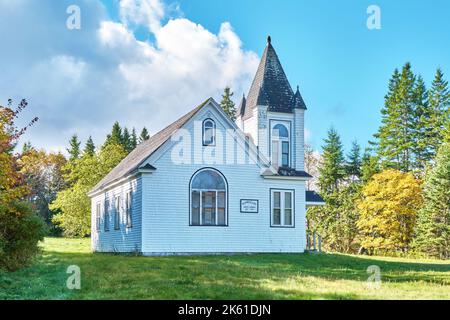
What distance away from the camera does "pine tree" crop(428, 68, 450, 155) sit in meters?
53.8

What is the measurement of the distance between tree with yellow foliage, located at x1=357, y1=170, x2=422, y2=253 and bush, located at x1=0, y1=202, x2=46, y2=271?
33.2 m

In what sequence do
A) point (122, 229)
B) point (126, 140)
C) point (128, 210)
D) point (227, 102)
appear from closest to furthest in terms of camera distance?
1. point (128, 210)
2. point (122, 229)
3. point (227, 102)
4. point (126, 140)

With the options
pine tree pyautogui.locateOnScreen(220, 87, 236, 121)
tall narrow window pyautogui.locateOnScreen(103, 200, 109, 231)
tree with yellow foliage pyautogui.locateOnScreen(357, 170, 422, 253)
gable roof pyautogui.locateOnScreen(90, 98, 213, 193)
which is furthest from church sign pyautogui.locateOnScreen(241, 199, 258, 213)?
pine tree pyautogui.locateOnScreen(220, 87, 236, 121)

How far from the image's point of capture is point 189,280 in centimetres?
1452

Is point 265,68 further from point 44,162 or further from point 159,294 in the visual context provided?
point 44,162

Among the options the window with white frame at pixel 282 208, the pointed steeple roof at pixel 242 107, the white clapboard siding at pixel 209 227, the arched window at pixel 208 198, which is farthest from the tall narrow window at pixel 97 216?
the window with white frame at pixel 282 208

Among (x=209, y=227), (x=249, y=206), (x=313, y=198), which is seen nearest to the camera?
(x=209, y=227)

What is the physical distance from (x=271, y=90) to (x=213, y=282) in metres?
17.2

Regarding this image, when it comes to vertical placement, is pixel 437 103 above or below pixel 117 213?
above

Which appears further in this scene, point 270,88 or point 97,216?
point 97,216

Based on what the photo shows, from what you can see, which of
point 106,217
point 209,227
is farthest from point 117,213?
point 209,227

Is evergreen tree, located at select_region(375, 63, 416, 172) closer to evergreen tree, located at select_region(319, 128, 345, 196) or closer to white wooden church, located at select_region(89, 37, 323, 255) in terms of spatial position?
evergreen tree, located at select_region(319, 128, 345, 196)

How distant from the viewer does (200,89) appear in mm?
34656

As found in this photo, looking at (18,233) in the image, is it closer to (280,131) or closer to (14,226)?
(14,226)
